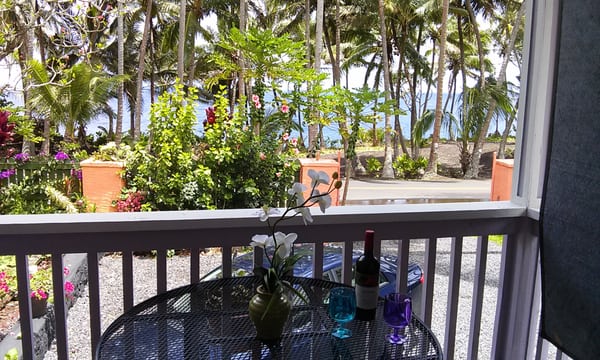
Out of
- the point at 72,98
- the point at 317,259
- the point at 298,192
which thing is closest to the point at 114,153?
the point at 72,98

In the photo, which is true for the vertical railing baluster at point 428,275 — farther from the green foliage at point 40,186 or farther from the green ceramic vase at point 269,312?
the green foliage at point 40,186

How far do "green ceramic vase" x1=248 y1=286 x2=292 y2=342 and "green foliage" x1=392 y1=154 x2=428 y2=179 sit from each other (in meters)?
9.72

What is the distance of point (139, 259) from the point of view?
13.5 feet

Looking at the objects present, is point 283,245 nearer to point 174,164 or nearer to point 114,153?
point 174,164

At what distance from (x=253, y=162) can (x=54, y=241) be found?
3.44 m

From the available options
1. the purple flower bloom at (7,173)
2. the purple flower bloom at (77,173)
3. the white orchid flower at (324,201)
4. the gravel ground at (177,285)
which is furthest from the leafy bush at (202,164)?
the white orchid flower at (324,201)

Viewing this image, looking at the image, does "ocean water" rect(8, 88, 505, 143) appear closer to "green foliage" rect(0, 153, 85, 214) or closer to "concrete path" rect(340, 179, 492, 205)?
"green foliage" rect(0, 153, 85, 214)

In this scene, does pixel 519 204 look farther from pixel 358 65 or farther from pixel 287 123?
pixel 358 65

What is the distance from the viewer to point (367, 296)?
1018 millimetres

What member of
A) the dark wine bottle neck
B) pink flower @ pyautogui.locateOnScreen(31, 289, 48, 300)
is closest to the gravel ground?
pink flower @ pyautogui.locateOnScreen(31, 289, 48, 300)

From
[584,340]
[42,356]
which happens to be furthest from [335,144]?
[584,340]

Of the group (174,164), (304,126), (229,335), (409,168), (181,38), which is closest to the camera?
(229,335)

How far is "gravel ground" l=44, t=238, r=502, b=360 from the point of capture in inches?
110

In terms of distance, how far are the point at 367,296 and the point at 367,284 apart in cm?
3
